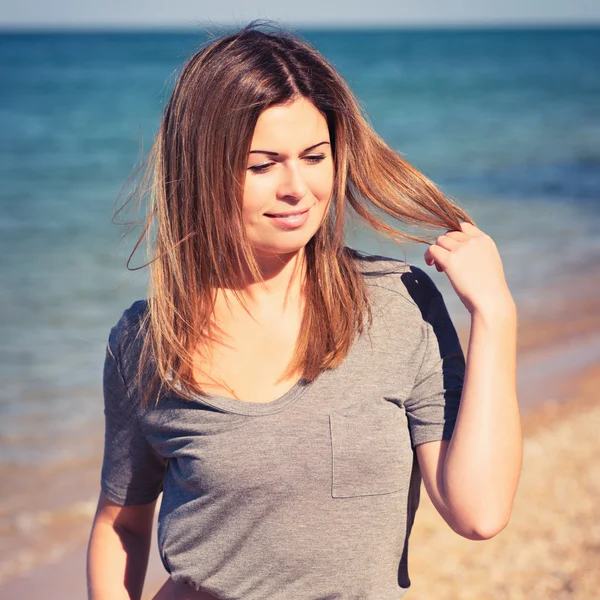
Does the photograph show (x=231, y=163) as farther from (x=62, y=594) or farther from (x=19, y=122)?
(x=19, y=122)

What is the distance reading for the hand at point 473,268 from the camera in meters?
2.03

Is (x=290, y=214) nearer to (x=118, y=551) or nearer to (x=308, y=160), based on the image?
(x=308, y=160)

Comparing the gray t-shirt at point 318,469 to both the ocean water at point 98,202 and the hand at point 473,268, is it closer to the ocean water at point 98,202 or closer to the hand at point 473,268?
the hand at point 473,268

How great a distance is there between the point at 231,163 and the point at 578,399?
4579mm

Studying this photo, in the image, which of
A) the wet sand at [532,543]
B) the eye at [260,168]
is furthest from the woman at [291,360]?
the wet sand at [532,543]

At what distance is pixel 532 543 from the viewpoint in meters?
4.34

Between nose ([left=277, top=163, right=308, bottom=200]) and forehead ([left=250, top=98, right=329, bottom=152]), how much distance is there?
0.14 feet

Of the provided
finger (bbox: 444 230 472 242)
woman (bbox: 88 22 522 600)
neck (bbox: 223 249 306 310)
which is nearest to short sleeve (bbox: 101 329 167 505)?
woman (bbox: 88 22 522 600)

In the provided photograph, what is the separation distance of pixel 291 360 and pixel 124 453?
19.1 inches

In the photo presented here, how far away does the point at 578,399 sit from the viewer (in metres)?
6.13

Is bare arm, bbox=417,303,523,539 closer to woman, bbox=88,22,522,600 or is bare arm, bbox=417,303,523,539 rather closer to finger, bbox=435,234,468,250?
woman, bbox=88,22,522,600

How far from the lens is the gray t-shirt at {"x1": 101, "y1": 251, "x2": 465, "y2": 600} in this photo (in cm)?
203

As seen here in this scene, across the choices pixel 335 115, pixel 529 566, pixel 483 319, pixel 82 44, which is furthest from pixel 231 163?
pixel 82 44

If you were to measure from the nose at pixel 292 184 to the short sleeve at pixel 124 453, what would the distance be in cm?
59
